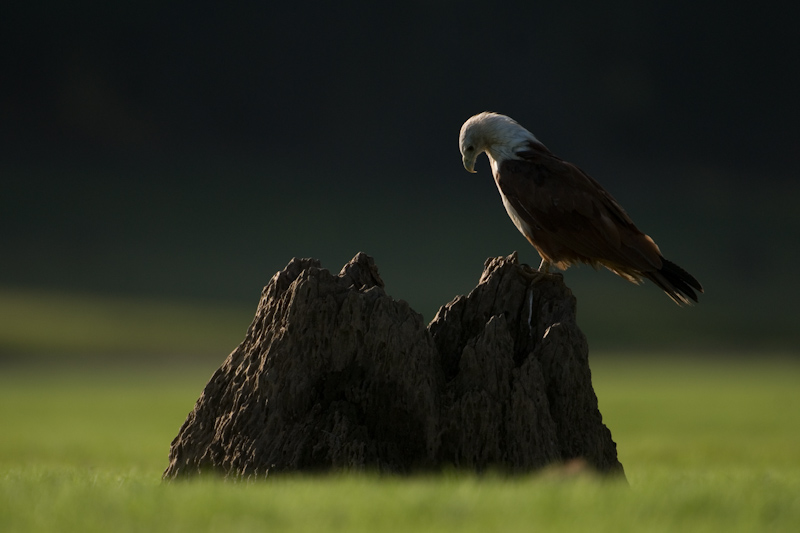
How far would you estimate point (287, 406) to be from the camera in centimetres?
750

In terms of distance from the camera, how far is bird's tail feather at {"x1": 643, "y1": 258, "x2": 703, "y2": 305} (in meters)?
9.11

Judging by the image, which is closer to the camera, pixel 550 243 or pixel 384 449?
pixel 384 449

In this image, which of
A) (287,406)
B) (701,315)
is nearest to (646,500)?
(287,406)

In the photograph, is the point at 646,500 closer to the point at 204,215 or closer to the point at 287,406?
the point at 287,406

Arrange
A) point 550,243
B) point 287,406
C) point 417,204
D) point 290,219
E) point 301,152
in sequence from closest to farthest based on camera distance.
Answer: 1. point 287,406
2. point 550,243
3. point 290,219
4. point 417,204
5. point 301,152

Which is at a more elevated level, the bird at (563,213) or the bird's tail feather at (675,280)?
the bird at (563,213)

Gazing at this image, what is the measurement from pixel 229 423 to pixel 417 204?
81.8m

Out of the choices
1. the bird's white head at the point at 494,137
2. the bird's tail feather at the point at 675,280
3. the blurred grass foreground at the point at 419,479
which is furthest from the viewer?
the bird's white head at the point at 494,137

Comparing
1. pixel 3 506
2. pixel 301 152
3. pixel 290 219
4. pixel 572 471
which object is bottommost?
pixel 3 506

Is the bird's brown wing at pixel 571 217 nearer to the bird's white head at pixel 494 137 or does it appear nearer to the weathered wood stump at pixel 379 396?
the bird's white head at pixel 494 137

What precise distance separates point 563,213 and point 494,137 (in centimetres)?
103

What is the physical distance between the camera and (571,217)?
9242mm

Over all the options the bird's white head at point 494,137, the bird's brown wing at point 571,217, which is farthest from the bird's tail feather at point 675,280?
the bird's white head at point 494,137

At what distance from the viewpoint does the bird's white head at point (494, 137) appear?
31.4 ft
